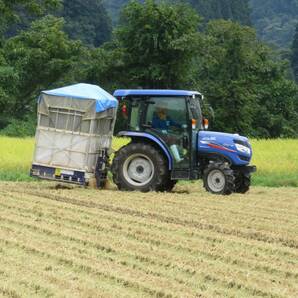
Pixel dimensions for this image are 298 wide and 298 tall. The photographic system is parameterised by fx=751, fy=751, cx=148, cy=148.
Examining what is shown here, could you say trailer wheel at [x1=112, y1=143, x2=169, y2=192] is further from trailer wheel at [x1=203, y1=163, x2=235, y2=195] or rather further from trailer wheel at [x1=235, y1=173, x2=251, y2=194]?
trailer wheel at [x1=235, y1=173, x2=251, y2=194]

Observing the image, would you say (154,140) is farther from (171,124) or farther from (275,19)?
(275,19)

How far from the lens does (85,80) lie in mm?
44062

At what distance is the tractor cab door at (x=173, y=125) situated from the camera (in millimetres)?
14227

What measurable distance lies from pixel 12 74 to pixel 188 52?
10.1 m

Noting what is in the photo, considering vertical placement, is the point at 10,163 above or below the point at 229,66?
below

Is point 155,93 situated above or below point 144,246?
above

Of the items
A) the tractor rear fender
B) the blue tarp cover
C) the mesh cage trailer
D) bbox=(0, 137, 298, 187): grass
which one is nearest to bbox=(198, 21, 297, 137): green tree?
bbox=(0, 137, 298, 187): grass

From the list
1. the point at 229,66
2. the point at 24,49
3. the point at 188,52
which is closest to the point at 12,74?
the point at 24,49

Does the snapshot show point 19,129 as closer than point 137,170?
No

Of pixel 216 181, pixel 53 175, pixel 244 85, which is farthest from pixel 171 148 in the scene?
pixel 244 85

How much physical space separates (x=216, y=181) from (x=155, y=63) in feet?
88.5

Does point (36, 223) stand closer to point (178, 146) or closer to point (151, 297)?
point (151, 297)

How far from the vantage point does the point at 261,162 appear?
70.1 ft

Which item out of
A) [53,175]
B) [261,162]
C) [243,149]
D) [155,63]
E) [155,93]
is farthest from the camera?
[155,63]
